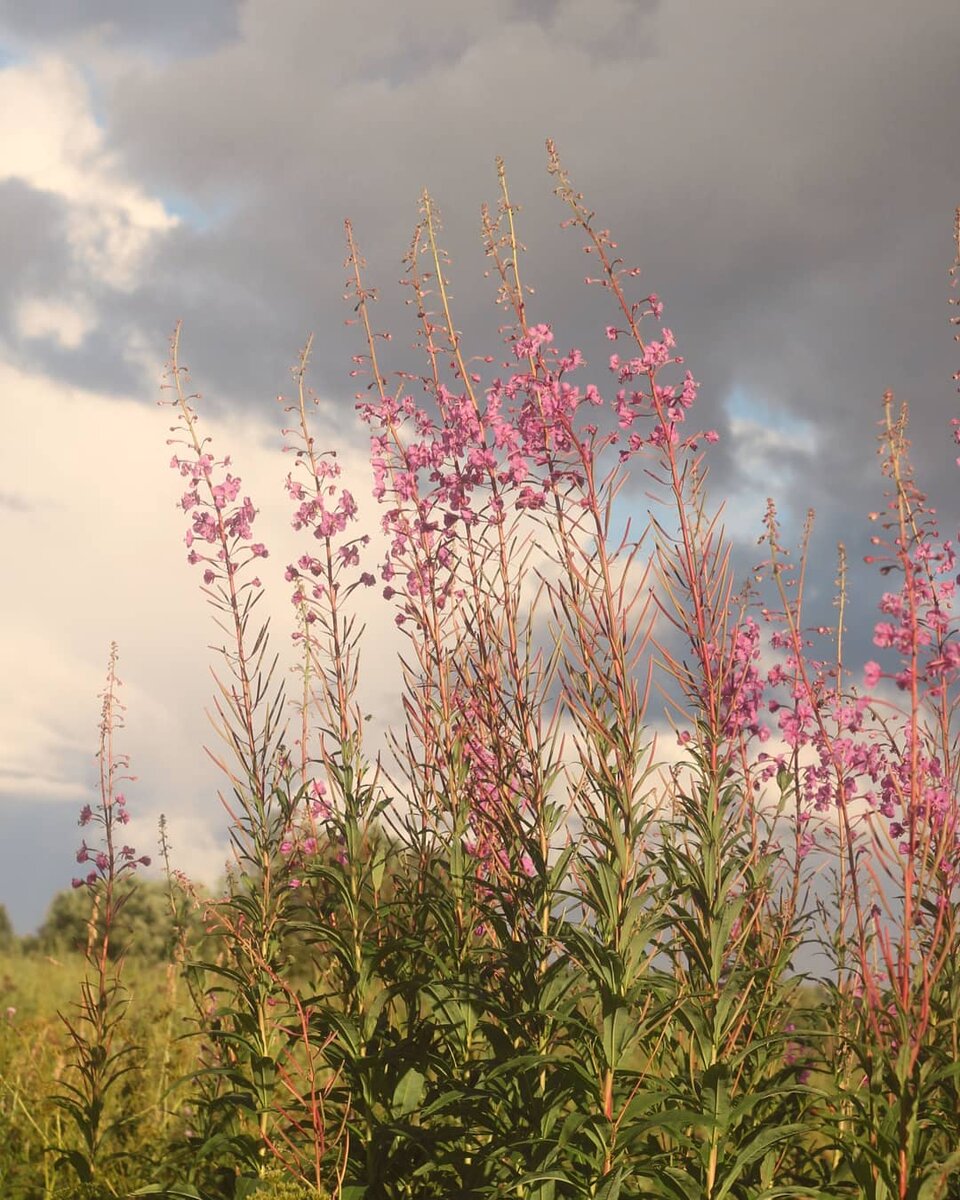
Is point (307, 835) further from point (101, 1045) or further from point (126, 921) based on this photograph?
point (126, 921)

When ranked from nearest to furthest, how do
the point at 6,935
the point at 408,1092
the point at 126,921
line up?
the point at 408,1092, the point at 126,921, the point at 6,935

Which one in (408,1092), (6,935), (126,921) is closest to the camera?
(408,1092)

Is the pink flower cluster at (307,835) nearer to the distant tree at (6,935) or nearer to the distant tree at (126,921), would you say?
the distant tree at (126,921)

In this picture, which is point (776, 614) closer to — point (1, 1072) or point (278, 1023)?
point (278, 1023)

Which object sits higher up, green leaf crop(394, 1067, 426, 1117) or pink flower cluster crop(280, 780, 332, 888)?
pink flower cluster crop(280, 780, 332, 888)

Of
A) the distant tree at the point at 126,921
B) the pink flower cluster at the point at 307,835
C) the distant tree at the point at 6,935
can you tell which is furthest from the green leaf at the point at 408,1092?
the distant tree at the point at 6,935

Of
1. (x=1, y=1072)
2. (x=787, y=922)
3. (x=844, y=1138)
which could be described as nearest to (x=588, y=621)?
(x=787, y=922)

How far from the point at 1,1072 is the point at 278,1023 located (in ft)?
16.2

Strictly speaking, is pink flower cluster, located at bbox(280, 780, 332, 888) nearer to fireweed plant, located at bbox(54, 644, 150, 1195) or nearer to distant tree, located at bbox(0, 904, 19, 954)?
fireweed plant, located at bbox(54, 644, 150, 1195)

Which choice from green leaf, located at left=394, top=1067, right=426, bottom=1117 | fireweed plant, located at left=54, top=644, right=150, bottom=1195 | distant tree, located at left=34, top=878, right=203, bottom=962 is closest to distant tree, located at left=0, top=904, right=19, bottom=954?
distant tree, located at left=34, top=878, right=203, bottom=962

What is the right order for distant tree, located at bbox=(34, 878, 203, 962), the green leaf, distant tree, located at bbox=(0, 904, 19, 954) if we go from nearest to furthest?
the green leaf → distant tree, located at bbox=(34, 878, 203, 962) → distant tree, located at bbox=(0, 904, 19, 954)

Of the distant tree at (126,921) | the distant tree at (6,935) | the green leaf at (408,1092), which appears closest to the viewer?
the green leaf at (408,1092)

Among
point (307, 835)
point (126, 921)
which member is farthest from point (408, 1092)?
point (126, 921)

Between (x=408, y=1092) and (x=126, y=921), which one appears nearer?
(x=408, y=1092)
